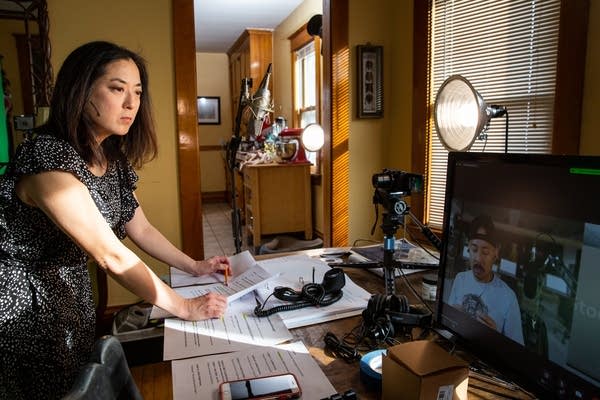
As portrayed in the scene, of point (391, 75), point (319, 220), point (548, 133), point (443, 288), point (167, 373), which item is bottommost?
point (167, 373)

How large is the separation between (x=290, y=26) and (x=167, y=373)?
4.13 metres

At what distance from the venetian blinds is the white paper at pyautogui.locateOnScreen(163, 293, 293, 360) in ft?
4.45

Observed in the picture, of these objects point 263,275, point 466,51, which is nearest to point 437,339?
point 263,275

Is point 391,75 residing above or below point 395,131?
above

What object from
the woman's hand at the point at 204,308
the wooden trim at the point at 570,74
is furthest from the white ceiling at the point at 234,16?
the woman's hand at the point at 204,308

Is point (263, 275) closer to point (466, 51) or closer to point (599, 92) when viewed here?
point (599, 92)

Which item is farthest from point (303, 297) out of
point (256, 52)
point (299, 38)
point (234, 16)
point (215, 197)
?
point (215, 197)

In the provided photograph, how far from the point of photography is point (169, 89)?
Result: 257 cm

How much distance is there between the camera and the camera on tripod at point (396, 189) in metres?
1.14

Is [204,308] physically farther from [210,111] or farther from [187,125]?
[210,111]

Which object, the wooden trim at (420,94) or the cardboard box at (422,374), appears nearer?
the cardboard box at (422,374)

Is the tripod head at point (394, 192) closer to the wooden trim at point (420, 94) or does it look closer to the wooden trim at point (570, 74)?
the wooden trim at point (570, 74)

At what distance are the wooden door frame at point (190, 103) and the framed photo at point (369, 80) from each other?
0.16 m

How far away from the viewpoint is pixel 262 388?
27.2 inches
